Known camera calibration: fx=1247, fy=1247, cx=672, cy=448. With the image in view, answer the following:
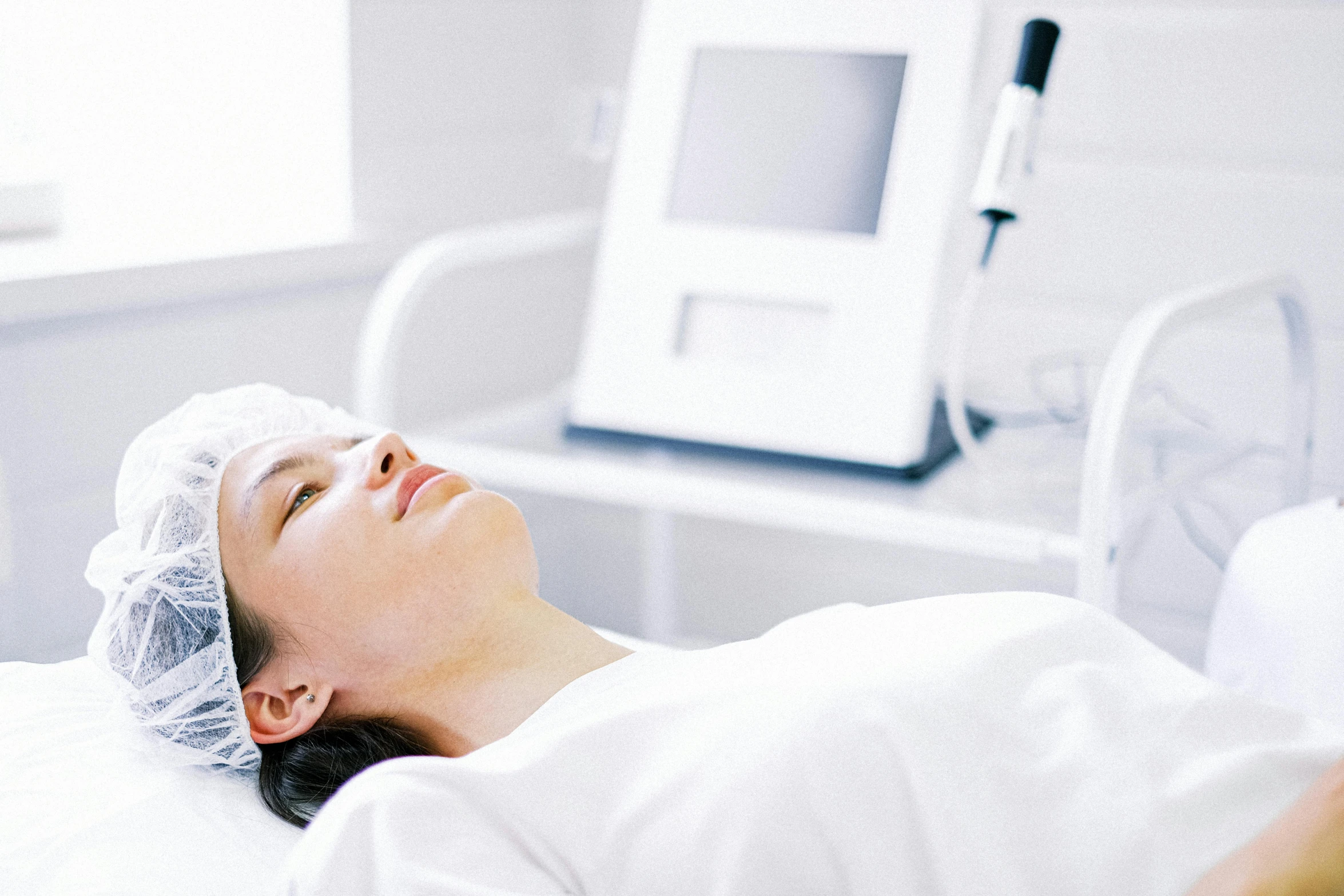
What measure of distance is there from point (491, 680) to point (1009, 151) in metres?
0.80

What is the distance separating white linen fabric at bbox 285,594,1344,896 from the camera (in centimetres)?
82

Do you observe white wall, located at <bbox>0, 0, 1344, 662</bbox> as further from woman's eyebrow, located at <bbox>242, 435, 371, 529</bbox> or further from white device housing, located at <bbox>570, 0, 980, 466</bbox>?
woman's eyebrow, located at <bbox>242, 435, 371, 529</bbox>

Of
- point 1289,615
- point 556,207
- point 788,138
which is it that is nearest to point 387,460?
point 788,138

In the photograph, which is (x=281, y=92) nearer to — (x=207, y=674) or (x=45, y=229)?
(x=45, y=229)

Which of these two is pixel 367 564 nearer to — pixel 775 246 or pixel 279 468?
pixel 279 468

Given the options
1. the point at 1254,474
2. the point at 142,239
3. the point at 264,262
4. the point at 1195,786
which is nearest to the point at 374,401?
the point at 264,262

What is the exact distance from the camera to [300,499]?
116cm

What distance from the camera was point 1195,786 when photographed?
865 millimetres

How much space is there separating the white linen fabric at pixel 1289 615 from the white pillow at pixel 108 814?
2.96ft

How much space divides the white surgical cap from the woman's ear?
0.02 metres

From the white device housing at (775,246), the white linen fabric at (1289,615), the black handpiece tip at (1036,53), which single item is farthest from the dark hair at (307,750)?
the black handpiece tip at (1036,53)

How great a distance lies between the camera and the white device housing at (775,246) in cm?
154

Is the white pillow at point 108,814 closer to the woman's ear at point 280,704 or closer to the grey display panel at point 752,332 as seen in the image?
the woman's ear at point 280,704

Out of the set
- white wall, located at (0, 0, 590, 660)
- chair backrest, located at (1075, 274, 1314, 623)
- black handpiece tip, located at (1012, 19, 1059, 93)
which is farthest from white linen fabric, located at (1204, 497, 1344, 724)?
white wall, located at (0, 0, 590, 660)
